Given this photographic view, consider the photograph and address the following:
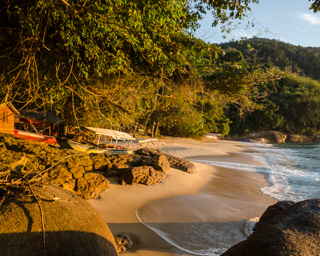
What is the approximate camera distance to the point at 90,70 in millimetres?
7391

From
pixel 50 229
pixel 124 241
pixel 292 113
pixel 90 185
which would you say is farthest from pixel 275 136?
pixel 50 229

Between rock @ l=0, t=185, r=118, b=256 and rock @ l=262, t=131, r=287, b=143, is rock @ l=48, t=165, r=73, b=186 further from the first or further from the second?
rock @ l=262, t=131, r=287, b=143

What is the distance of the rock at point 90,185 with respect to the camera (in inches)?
270

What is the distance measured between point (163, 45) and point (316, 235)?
5.49 m

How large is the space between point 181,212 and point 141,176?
2084 mm

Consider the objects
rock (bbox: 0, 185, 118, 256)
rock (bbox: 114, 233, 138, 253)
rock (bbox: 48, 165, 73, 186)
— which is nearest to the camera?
rock (bbox: 0, 185, 118, 256)

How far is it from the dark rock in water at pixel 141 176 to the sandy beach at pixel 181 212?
0.20m

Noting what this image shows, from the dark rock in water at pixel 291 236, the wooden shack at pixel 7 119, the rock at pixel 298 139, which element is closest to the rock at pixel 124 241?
the dark rock in water at pixel 291 236

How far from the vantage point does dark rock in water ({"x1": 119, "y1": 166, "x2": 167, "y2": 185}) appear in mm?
8383

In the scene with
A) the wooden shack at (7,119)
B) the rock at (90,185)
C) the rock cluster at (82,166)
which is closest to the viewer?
the rock cluster at (82,166)

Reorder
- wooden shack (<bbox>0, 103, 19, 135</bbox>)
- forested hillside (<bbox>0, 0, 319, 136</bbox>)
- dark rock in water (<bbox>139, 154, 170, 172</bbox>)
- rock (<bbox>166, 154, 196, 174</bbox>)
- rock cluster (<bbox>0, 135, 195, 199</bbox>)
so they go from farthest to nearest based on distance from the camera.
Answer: rock (<bbox>166, 154, 196, 174</bbox>)
dark rock in water (<bbox>139, 154, 170, 172</bbox>)
wooden shack (<bbox>0, 103, 19, 135</bbox>)
rock cluster (<bbox>0, 135, 195, 199</bbox>)
forested hillside (<bbox>0, 0, 319, 136</bbox>)

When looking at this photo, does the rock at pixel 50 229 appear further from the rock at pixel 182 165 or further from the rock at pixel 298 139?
the rock at pixel 298 139

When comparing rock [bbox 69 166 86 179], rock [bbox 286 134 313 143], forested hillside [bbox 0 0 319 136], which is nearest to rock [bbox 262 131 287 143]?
rock [bbox 286 134 313 143]

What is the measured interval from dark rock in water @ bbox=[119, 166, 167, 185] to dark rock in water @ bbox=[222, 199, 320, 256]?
5.85 m
